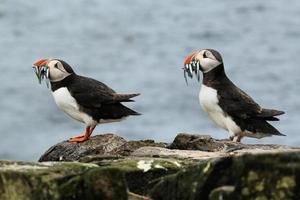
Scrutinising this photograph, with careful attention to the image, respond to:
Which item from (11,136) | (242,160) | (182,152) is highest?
(242,160)

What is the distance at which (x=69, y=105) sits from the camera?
531 inches

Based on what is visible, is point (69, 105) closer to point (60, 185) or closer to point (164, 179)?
point (164, 179)

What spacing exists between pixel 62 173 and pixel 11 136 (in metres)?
33.0

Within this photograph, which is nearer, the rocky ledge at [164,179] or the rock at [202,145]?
the rocky ledge at [164,179]

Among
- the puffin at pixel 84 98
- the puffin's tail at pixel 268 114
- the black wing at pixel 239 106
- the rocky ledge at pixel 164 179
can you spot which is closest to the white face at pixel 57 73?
the puffin at pixel 84 98

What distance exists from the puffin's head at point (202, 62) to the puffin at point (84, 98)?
3.50 feet

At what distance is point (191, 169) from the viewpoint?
7117 millimetres

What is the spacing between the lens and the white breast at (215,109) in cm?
1376

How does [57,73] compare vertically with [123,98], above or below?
above

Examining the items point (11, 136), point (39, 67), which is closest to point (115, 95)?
point (39, 67)

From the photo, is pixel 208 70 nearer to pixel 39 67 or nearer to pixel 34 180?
pixel 39 67

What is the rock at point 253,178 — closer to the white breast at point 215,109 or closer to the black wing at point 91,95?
the black wing at point 91,95

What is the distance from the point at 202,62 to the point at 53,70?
6.51ft

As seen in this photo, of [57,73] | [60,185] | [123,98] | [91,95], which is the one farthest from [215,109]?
[60,185]
